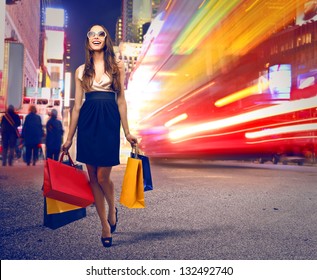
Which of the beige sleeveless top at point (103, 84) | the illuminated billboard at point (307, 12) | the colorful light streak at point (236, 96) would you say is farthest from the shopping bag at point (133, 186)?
the illuminated billboard at point (307, 12)

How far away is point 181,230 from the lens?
401 centimetres

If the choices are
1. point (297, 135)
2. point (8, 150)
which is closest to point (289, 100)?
point (297, 135)

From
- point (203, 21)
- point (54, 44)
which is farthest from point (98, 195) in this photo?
point (54, 44)

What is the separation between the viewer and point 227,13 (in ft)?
37.1

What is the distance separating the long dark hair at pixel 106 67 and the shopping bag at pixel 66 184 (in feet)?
2.07

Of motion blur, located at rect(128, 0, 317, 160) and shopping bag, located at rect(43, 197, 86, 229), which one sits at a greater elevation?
motion blur, located at rect(128, 0, 317, 160)

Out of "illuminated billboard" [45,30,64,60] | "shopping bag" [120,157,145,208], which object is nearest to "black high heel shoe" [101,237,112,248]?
"shopping bag" [120,157,145,208]

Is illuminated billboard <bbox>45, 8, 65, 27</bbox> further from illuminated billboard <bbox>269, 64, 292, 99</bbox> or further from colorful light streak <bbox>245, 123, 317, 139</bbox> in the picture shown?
colorful light streak <bbox>245, 123, 317, 139</bbox>

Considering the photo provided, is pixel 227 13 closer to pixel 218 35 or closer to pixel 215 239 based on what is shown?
pixel 218 35

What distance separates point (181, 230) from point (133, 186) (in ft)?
3.33

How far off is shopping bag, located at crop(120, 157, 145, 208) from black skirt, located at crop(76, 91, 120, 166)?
0.62 ft

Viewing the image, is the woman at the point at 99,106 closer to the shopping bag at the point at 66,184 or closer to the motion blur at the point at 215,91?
the shopping bag at the point at 66,184

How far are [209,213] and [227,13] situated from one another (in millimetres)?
7860

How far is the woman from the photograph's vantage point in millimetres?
3105
